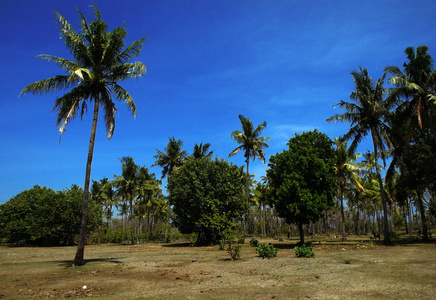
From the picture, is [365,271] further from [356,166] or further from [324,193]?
[356,166]

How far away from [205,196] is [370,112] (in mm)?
19271

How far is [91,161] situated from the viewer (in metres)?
15.6

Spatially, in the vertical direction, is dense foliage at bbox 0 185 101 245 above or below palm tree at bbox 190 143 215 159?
below

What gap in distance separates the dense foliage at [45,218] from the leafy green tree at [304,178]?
28.2 m

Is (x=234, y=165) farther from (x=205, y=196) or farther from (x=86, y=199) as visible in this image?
(x=86, y=199)

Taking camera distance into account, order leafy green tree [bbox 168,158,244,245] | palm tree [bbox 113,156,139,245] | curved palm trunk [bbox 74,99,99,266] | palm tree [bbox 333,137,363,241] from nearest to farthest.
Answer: curved palm trunk [bbox 74,99,99,266] < leafy green tree [bbox 168,158,244,245] < palm tree [bbox 333,137,363,241] < palm tree [bbox 113,156,139,245]

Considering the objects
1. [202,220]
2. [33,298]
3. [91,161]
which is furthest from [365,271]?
[202,220]

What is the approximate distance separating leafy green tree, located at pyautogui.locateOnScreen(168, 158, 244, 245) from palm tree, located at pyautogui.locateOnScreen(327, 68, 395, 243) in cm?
1436

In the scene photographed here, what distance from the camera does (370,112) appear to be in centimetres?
2573

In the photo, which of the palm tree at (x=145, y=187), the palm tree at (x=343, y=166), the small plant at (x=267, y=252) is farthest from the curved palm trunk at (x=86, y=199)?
the palm tree at (x=145, y=187)

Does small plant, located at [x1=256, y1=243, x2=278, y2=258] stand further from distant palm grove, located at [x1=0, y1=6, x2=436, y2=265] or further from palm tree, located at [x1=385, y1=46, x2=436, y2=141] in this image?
palm tree, located at [x1=385, y1=46, x2=436, y2=141]

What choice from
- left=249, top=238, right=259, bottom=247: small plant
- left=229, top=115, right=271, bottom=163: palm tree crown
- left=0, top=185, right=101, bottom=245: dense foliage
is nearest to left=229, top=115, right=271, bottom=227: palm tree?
left=229, top=115, right=271, bottom=163: palm tree crown

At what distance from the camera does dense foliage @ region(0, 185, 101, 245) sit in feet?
119

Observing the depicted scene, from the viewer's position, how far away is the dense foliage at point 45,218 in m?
36.4
